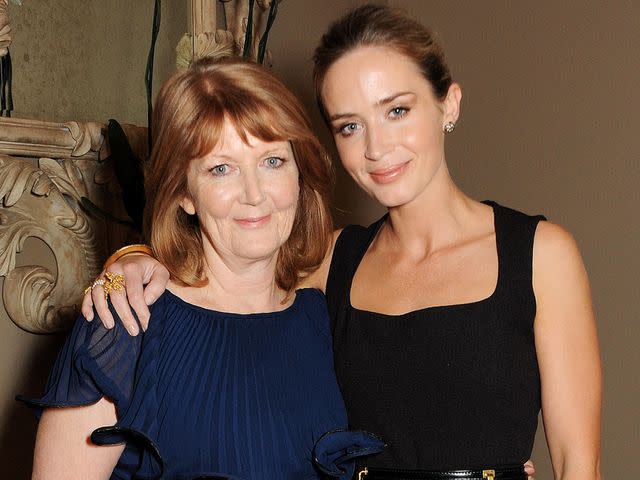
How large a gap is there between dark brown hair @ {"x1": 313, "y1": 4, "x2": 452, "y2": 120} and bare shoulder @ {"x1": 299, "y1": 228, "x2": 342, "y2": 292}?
0.34 metres

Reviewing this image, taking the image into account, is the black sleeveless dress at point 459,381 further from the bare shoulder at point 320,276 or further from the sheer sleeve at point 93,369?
the sheer sleeve at point 93,369

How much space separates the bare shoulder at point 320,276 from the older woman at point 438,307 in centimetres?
8

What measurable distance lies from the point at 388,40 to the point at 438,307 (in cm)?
57

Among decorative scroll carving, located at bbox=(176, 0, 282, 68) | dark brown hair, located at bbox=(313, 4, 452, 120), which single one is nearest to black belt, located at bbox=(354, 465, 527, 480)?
dark brown hair, located at bbox=(313, 4, 452, 120)

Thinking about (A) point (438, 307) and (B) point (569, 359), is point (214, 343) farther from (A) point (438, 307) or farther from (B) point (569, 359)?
(B) point (569, 359)

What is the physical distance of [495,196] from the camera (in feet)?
11.6

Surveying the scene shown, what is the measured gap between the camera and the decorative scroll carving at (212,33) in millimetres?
2461

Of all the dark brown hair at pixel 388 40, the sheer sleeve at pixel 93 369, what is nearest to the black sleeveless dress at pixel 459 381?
the dark brown hair at pixel 388 40

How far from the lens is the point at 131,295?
156cm

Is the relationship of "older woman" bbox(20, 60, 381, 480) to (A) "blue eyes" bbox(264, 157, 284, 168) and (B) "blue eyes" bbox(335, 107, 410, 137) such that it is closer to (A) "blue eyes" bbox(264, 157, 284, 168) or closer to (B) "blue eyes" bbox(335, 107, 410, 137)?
(A) "blue eyes" bbox(264, 157, 284, 168)

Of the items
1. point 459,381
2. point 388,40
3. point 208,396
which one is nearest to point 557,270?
point 459,381

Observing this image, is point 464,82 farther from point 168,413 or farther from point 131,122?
point 168,413

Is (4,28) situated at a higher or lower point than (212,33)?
lower

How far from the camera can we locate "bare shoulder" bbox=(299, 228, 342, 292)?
1.96 meters
